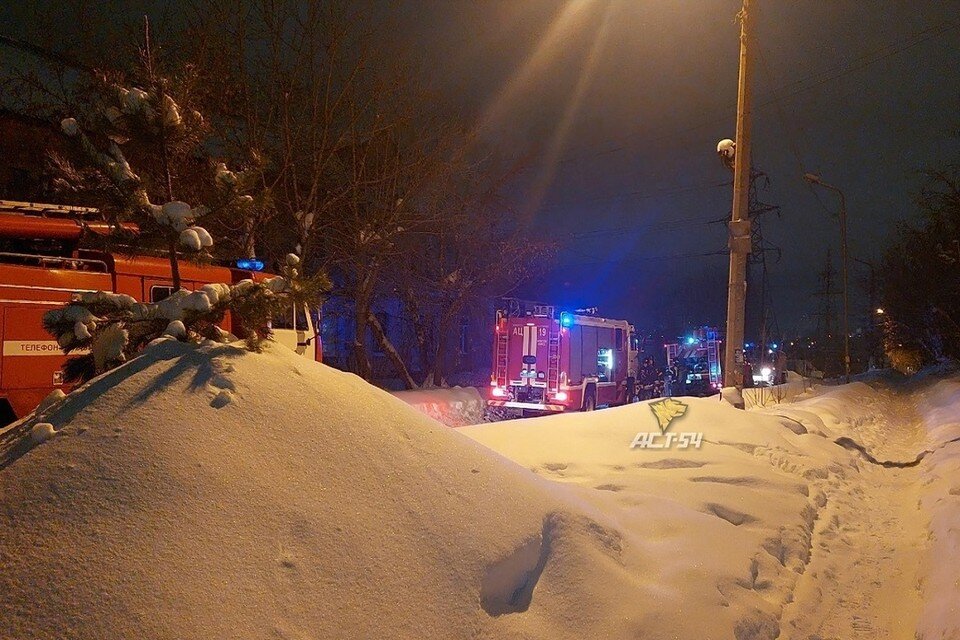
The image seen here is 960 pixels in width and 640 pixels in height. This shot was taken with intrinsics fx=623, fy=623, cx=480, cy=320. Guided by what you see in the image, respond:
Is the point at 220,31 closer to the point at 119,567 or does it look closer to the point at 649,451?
the point at 649,451

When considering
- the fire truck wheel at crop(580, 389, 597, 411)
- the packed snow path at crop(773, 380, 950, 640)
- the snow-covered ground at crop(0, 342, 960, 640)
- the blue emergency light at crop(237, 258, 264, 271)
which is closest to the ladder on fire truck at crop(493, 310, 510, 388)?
the fire truck wheel at crop(580, 389, 597, 411)

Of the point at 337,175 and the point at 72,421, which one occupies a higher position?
the point at 337,175

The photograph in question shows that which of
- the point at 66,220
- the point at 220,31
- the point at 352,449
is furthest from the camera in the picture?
the point at 220,31

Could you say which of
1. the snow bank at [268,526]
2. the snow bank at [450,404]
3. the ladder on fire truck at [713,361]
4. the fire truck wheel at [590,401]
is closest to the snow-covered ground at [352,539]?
the snow bank at [268,526]

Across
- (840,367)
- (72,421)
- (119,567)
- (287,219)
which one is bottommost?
(840,367)

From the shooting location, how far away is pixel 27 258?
27.3 ft

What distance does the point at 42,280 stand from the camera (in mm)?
7777

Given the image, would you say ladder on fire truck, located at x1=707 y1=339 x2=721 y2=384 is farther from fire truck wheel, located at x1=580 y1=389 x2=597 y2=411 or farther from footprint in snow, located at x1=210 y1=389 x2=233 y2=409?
footprint in snow, located at x1=210 y1=389 x2=233 y2=409

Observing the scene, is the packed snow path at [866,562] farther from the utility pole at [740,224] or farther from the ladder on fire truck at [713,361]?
the ladder on fire truck at [713,361]

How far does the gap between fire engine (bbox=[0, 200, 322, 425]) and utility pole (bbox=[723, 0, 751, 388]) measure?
337 inches

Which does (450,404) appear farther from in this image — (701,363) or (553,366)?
(701,363)

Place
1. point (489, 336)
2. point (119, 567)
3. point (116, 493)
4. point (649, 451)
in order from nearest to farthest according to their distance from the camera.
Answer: point (119, 567) → point (116, 493) → point (649, 451) → point (489, 336)

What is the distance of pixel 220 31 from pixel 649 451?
13.0m

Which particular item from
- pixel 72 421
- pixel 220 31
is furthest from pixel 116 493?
pixel 220 31
